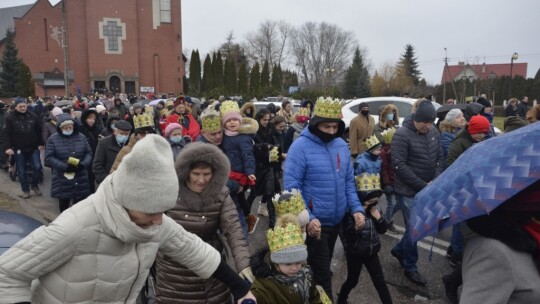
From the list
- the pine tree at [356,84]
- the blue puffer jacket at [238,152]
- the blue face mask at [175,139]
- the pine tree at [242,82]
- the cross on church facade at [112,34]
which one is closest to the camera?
the blue puffer jacket at [238,152]

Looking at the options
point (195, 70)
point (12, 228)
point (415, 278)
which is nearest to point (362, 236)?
point (415, 278)

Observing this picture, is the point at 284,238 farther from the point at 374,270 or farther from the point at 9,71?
the point at 9,71

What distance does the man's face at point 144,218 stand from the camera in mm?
2041

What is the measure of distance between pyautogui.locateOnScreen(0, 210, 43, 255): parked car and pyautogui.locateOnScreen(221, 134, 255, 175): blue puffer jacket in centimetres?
235

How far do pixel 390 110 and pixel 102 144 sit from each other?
208 inches

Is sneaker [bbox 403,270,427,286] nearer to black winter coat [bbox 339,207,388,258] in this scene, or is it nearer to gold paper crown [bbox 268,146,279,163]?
black winter coat [bbox 339,207,388,258]

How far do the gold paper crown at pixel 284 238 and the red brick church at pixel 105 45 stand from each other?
50417 millimetres

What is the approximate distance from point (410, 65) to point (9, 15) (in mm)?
59844

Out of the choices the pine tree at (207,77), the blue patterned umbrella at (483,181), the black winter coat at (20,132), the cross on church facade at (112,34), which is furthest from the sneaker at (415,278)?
the cross on church facade at (112,34)

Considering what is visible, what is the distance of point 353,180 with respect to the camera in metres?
4.18

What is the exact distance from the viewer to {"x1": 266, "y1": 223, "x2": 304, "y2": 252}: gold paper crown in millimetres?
2990

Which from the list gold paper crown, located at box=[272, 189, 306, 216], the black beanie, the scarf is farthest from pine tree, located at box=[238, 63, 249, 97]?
the scarf

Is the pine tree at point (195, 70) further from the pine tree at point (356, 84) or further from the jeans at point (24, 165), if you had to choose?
the jeans at point (24, 165)

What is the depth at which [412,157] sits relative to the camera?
521 centimetres
